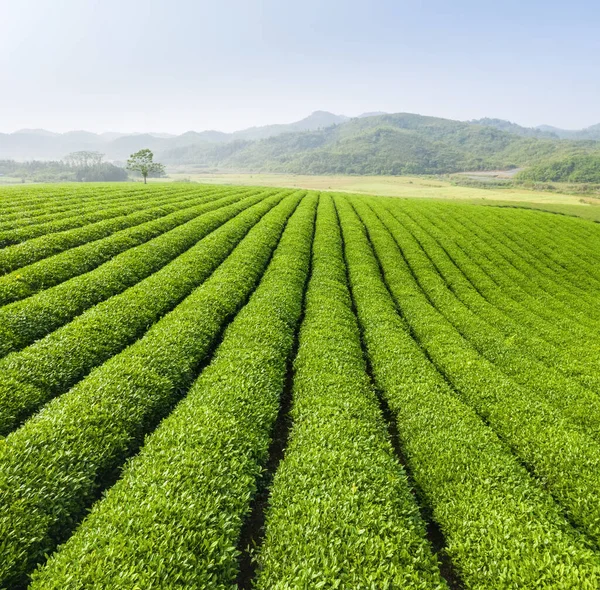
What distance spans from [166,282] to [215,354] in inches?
296

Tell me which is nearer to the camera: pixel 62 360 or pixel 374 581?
pixel 374 581

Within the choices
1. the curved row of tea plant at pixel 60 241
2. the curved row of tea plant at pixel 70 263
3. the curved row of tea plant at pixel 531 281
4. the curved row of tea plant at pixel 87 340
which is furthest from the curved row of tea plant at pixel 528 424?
the curved row of tea plant at pixel 60 241

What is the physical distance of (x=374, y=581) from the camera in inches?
254

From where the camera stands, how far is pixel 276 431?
38.6 feet

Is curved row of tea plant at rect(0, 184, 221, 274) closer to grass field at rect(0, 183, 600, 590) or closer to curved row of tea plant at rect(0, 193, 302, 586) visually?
grass field at rect(0, 183, 600, 590)

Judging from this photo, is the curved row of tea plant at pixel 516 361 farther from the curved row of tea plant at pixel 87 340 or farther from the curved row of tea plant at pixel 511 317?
the curved row of tea plant at pixel 87 340

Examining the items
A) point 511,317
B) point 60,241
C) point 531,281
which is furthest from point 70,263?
point 531,281

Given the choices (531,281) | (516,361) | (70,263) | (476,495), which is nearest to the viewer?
(476,495)

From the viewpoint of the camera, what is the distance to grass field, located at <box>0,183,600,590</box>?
22.5 ft

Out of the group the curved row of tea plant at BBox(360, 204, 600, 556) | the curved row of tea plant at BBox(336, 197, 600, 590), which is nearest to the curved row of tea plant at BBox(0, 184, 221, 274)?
the curved row of tea plant at BBox(336, 197, 600, 590)

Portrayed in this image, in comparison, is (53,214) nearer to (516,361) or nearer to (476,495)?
(476,495)

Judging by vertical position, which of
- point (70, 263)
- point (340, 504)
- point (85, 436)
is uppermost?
point (70, 263)

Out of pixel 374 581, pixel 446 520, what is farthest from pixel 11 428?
pixel 446 520

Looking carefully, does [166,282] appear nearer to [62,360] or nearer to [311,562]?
[62,360]
